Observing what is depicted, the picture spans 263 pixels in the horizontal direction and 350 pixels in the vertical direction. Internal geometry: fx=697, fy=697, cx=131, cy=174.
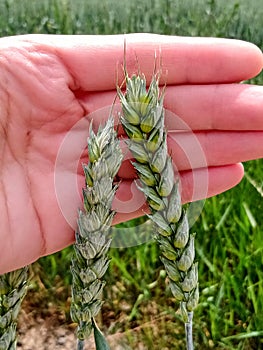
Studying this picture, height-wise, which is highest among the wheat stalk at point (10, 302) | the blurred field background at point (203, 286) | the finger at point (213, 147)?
the finger at point (213, 147)

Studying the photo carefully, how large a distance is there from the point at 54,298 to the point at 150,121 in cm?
100

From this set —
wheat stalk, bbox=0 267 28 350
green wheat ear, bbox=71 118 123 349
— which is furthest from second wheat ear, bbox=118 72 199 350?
wheat stalk, bbox=0 267 28 350

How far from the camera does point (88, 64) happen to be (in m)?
1.39

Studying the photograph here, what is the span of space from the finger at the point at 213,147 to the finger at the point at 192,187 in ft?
0.07

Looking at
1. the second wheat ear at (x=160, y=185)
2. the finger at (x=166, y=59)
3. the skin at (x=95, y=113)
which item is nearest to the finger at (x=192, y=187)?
the skin at (x=95, y=113)

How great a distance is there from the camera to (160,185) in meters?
1.08

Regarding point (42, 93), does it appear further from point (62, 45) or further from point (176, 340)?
point (176, 340)

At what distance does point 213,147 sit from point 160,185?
34 centimetres

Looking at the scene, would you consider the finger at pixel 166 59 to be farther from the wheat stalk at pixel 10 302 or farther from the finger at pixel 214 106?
the wheat stalk at pixel 10 302

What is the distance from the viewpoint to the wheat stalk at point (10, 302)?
110 centimetres

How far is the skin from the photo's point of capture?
53.1 inches

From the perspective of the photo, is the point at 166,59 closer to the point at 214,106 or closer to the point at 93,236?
the point at 214,106

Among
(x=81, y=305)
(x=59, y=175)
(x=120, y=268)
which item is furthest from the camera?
(x=120, y=268)

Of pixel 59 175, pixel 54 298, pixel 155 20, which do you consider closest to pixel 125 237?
pixel 54 298
